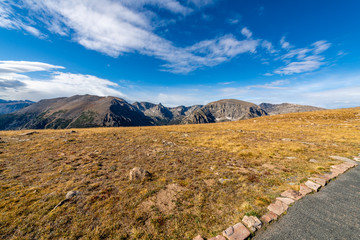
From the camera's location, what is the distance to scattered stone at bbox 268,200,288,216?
580 centimetres

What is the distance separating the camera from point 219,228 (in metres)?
5.15

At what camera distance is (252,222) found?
16.9 feet

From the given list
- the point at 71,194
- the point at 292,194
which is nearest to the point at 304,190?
the point at 292,194

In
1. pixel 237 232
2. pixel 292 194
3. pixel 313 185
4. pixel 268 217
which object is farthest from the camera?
pixel 313 185

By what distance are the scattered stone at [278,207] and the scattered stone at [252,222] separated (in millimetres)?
1178

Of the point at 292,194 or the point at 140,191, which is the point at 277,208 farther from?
the point at 140,191

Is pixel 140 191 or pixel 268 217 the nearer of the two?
pixel 268 217

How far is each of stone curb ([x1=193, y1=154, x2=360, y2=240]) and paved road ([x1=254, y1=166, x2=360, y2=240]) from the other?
0.20 meters

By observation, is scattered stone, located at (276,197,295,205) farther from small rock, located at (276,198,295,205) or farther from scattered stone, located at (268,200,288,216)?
scattered stone, located at (268,200,288,216)

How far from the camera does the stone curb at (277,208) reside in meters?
4.78

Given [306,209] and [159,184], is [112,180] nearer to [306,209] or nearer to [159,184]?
[159,184]

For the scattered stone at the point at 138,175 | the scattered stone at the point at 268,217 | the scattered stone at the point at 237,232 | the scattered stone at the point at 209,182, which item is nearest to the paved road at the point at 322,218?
the scattered stone at the point at 268,217

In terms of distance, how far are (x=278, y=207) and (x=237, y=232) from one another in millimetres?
2745

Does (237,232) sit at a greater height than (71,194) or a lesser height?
Answer: lesser
